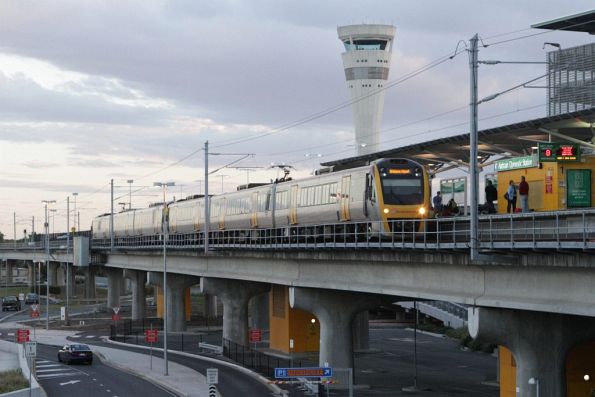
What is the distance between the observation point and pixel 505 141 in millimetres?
47938

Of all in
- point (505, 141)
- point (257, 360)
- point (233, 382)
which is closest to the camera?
point (505, 141)

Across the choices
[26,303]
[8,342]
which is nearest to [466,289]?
[8,342]

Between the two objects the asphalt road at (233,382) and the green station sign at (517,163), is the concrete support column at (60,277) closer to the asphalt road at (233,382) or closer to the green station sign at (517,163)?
the asphalt road at (233,382)

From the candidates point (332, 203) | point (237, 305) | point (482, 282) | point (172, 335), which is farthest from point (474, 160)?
point (172, 335)

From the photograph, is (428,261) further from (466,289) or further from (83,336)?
(83,336)

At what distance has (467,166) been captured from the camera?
54938 millimetres

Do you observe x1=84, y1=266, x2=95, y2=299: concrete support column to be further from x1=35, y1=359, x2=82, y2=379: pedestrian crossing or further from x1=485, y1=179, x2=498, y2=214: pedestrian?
x1=485, y1=179, x2=498, y2=214: pedestrian

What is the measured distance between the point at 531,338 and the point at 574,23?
24.6 metres

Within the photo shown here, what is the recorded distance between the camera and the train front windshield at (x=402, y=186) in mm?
45344

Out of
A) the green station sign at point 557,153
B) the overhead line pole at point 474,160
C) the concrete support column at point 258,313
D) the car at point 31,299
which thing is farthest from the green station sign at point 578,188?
the car at point 31,299

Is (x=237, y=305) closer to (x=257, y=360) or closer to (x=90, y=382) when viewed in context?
(x=257, y=360)

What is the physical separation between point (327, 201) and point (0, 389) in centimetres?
1725

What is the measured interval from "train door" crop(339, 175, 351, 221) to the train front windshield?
3178 millimetres

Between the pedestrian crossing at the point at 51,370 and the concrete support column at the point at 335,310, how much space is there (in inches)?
575
